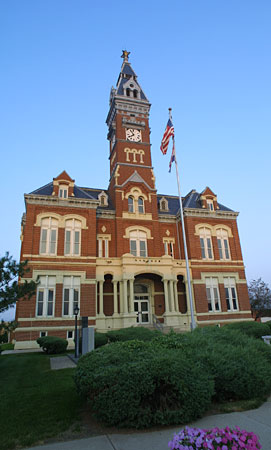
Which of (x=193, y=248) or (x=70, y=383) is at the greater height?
(x=193, y=248)

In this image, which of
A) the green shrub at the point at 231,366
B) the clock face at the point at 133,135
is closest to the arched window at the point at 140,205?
the clock face at the point at 133,135

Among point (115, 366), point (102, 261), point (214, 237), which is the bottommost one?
point (115, 366)

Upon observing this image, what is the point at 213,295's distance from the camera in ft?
105

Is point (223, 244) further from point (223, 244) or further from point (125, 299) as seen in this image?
point (125, 299)

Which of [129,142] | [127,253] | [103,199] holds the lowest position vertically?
[127,253]

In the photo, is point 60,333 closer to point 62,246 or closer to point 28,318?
point 28,318

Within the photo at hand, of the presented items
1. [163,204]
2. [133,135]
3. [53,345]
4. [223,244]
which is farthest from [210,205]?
[53,345]

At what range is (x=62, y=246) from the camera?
2803cm

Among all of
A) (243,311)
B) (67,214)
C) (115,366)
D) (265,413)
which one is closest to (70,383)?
(115,366)

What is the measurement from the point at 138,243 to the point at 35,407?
24.5 metres

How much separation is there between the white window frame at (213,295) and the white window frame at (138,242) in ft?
25.3

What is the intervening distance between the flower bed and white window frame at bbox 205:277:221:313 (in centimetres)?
2887

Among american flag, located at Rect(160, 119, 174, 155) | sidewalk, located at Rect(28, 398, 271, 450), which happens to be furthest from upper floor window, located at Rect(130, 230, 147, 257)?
sidewalk, located at Rect(28, 398, 271, 450)

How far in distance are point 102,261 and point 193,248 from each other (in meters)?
10.5
